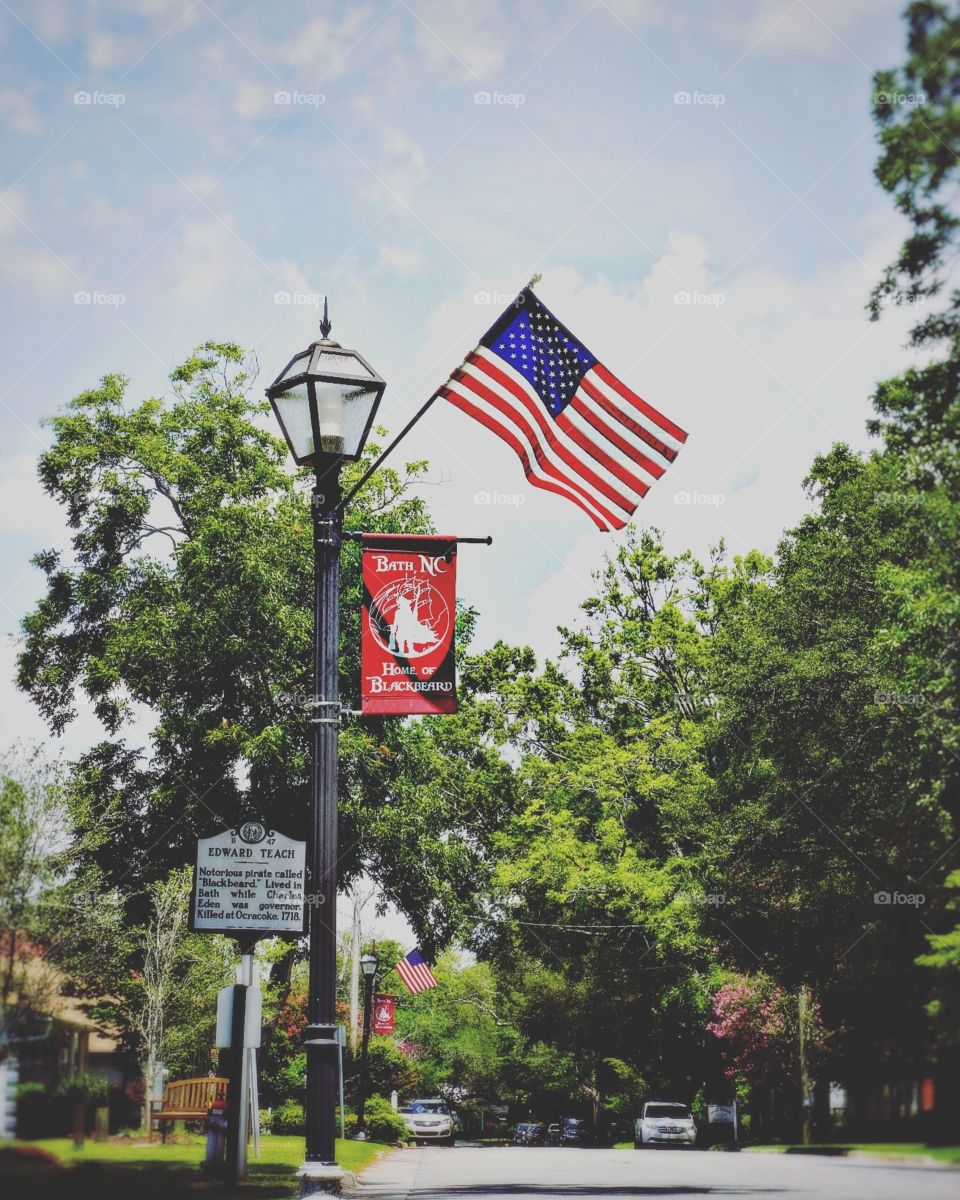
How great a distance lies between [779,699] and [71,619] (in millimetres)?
15930

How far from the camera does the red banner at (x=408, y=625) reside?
9977mm

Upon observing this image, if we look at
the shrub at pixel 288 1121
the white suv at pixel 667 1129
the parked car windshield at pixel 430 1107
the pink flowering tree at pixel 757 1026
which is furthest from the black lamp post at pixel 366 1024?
the parked car windshield at pixel 430 1107

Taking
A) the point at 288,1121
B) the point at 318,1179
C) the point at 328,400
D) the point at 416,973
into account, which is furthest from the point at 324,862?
the point at 416,973

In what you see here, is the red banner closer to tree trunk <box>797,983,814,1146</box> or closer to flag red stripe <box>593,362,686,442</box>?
flag red stripe <box>593,362,686,442</box>

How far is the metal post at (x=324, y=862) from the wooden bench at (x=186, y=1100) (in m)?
0.97

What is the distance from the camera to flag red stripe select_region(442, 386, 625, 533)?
1133 centimetres

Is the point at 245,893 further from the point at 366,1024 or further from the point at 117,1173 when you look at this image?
the point at 366,1024

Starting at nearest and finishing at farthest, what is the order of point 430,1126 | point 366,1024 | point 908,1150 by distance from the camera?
1. point 908,1150
2. point 366,1024
3. point 430,1126

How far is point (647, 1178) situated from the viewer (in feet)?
60.3

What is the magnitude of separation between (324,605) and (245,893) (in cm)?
313

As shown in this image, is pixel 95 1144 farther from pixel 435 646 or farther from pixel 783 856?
pixel 783 856

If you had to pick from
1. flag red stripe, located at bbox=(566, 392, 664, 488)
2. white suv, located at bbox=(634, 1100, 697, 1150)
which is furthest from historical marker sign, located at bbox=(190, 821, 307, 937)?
white suv, located at bbox=(634, 1100, 697, 1150)

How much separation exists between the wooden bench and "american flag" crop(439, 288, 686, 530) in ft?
20.2

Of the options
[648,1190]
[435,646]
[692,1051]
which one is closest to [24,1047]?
[435,646]
